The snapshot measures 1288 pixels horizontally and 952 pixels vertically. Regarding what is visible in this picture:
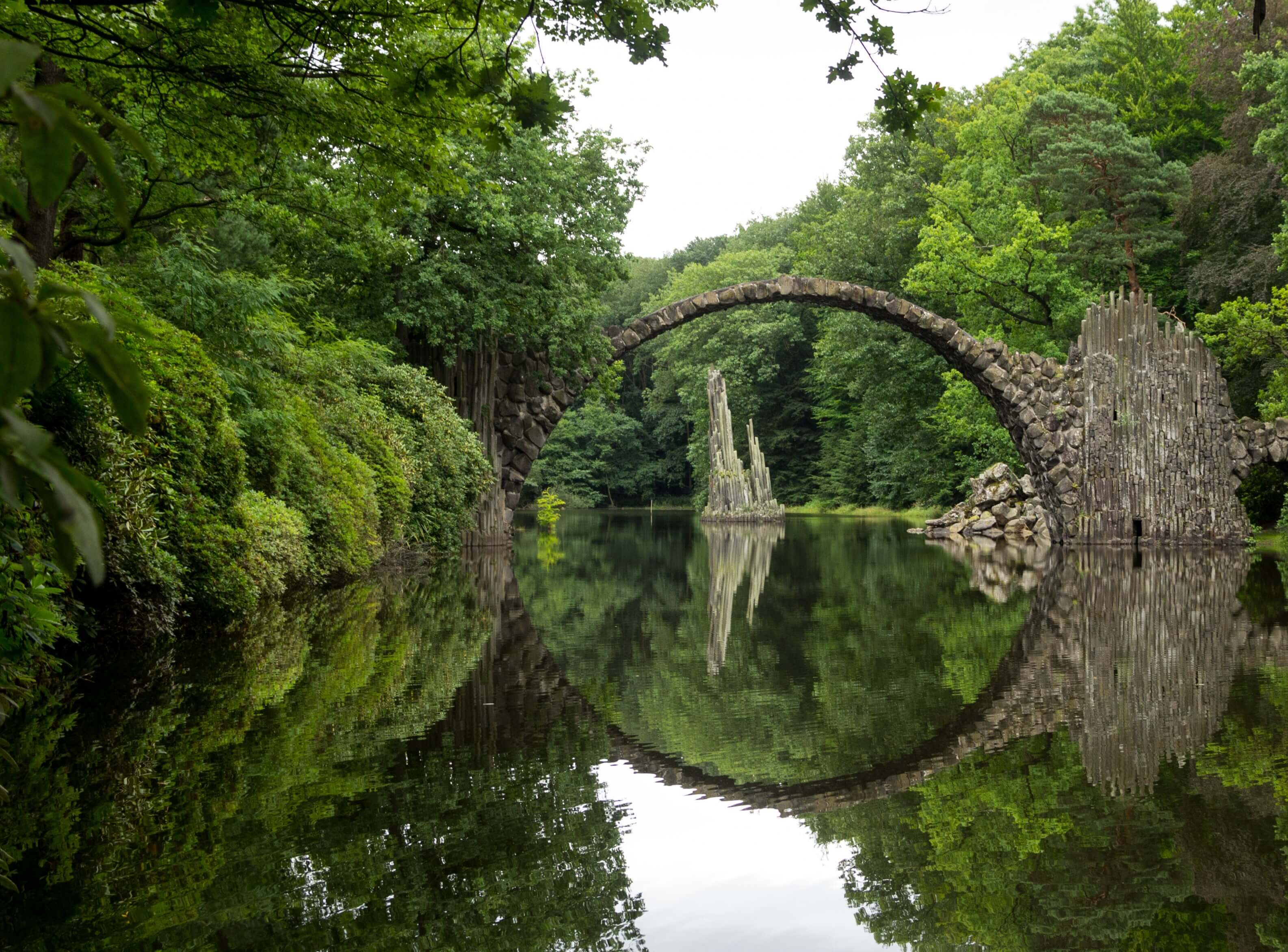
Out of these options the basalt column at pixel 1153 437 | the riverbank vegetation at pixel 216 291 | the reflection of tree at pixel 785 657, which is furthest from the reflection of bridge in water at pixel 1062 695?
the basalt column at pixel 1153 437

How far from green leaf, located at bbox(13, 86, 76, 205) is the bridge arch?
19.1m

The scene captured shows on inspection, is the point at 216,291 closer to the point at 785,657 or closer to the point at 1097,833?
the point at 785,657

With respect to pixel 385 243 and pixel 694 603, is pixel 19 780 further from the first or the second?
pixel 385 243

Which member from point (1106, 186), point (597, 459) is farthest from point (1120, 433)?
point (597, 459)

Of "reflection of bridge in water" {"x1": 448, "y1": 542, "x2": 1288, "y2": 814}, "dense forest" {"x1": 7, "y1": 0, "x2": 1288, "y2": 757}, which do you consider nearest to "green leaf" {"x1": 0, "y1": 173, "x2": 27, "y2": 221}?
"dense forest" {"x1": 7, "y1": 0, "x2": 1288, "y2": 757}

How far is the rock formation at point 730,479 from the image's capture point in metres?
36.3

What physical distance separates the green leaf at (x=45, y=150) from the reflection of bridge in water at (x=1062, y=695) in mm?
3075

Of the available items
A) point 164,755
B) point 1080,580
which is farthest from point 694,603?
point 164,755

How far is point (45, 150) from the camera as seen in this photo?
844 mm

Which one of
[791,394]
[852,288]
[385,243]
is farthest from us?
[791,394]

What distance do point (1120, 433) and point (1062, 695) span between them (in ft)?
51.4

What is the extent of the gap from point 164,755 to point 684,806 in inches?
77.9

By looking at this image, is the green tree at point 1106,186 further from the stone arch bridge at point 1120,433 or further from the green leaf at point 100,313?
the green leaf at point 100,313

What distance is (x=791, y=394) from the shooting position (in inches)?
2152
